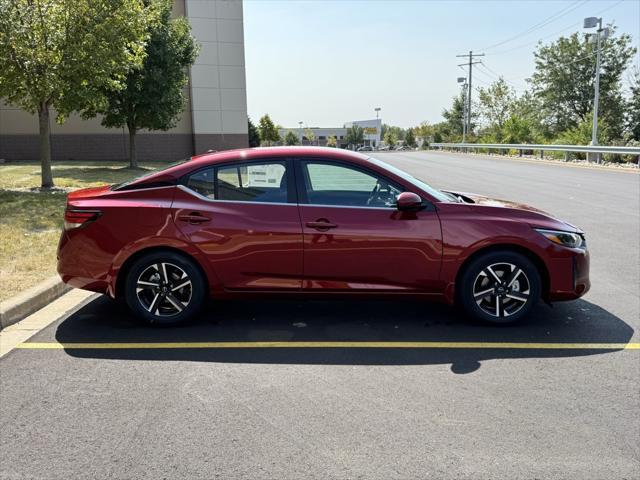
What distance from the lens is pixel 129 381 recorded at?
389 cm

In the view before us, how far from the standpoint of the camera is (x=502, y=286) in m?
4.93

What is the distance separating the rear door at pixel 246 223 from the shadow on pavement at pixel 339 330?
46 cm

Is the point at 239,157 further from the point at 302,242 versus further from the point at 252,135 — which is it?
the point at 252,135

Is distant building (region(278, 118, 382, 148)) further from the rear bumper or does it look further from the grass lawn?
the rear bumper

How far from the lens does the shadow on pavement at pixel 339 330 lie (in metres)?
4.34

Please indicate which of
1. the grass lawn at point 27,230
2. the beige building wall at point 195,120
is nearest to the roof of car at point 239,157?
the grass lawn at point 27,230

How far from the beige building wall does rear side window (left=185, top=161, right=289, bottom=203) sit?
27257 millimetres

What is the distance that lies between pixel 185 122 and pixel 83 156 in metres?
5.91

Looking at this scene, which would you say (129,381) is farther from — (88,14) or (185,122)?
(185,122)

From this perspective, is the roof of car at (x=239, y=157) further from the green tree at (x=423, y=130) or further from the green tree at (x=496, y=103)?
the green tree at (x=423, y=130)

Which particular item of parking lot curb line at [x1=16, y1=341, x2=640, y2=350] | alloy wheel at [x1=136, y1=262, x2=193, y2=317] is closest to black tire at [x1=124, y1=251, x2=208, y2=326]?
alloy wheel at [x1=136, y1=262, x2=193, y2=317]

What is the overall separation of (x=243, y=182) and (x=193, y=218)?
562 mm

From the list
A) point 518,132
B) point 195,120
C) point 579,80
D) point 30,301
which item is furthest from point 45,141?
point 579,80

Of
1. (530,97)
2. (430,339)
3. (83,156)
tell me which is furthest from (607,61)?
(430,339)
